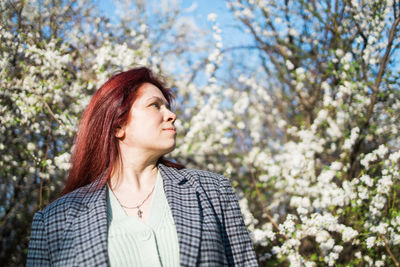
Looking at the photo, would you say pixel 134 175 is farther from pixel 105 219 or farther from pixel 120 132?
pixel 105 219

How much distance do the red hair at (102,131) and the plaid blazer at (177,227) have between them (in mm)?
111

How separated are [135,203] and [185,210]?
0.25 m

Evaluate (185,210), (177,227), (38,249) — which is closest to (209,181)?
(185,210)

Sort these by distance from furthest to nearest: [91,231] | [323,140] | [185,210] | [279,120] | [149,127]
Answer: [279,120], [323,140], [149,127], [185,210], [91,231]

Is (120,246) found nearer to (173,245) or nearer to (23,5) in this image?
(173,245)

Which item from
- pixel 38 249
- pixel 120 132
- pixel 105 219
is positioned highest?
pixel 120 132

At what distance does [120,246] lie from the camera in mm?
1695

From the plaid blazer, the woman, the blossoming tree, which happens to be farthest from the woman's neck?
the blossoming tree

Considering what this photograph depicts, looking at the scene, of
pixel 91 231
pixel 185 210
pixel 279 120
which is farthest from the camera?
pixel 279 120

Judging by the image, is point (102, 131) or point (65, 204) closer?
point (65, 204)

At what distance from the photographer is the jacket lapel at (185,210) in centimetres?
166

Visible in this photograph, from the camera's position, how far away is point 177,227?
5.66 feet

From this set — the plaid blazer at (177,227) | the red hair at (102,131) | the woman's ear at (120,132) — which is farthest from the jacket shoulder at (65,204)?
the woman's ear at (120,132)

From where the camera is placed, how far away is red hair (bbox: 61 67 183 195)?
1996 mm
